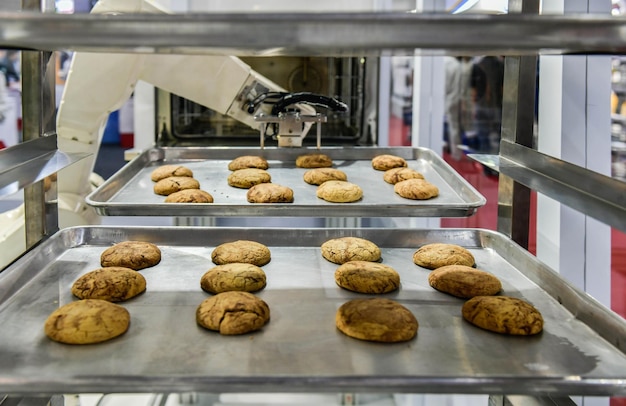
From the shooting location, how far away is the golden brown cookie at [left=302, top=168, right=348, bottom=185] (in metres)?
2.00

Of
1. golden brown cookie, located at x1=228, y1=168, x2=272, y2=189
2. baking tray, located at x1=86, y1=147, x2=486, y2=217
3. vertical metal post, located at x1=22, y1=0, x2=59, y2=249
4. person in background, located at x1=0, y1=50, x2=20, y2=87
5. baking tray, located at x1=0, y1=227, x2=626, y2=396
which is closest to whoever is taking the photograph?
baking tray, located at x1=0, y1=227, x2=626, y2=396

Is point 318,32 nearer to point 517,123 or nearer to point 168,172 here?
point 517,123

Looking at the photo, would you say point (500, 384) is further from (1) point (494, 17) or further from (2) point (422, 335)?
(1) point (494, 17)

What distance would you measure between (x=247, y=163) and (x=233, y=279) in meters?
0.85

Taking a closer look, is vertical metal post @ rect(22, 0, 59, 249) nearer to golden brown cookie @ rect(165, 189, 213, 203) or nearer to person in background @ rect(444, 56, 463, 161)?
golden brown cookie @ rect(165, 189, 213, 203)

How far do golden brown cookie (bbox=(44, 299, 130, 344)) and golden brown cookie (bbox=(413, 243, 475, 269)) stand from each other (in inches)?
27.1

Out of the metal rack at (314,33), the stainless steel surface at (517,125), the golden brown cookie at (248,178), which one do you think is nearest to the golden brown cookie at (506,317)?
the stainless steel surface at (517,125)

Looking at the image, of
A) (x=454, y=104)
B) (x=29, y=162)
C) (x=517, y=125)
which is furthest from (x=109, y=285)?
(x=454, y=104)

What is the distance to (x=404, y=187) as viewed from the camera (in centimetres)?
187

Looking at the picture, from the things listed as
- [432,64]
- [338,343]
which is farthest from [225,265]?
[432,64]

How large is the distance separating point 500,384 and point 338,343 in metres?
0.30

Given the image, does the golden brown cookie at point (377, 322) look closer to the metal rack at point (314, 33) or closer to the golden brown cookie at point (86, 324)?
the golden brown cookie at point (86, 324)

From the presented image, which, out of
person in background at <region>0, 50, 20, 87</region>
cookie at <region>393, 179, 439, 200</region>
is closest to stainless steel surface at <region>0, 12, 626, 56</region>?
cookie at <region>393, 179, 439, 200</region>

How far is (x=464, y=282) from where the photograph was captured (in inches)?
52.2
